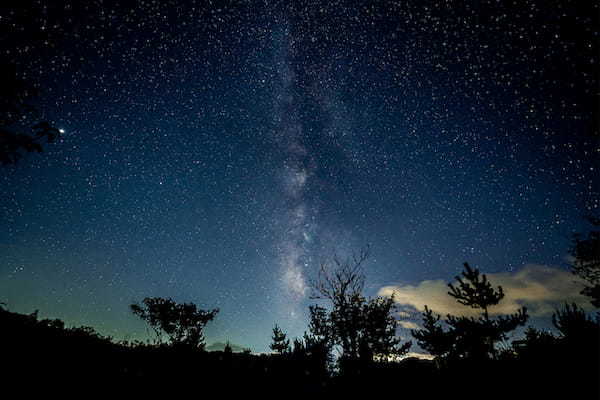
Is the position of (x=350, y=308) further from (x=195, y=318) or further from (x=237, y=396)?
(x=195, y=318)

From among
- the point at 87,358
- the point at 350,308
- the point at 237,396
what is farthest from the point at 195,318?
the point at 237,396

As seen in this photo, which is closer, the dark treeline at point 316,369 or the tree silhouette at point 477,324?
the dark treeline at point 316,369

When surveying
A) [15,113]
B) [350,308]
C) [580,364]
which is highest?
[15,113]

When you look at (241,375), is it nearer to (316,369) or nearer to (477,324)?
(316,369)

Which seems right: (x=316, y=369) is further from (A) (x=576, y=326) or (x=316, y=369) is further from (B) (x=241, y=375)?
(A) (x=576, y=326)

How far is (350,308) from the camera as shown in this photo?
26.1m

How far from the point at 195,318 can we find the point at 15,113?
4269 cm

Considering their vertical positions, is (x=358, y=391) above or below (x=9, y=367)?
below

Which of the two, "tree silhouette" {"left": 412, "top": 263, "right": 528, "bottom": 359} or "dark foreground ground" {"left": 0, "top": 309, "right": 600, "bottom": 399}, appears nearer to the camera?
"dark foreground ground" {"left": 0, "top": 309, "right": 600, "bottom": 399}

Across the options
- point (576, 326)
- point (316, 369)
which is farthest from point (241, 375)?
point (576, 326)

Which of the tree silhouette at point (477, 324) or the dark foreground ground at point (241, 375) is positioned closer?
the dark foreground ground at point (241, 375)

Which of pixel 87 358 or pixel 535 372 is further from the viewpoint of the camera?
pixel 87 358

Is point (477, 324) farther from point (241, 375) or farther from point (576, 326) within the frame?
point (241, 375)

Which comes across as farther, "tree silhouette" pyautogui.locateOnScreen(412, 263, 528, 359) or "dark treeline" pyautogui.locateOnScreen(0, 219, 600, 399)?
"tree silhouette" pyautogui.locateOnScreen(412, 263, 528, 359)
